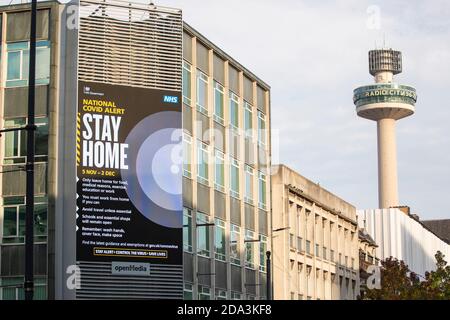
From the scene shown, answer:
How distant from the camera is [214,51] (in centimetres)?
6025

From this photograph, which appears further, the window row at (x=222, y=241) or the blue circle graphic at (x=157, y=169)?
the window row at (x=222, y=241)

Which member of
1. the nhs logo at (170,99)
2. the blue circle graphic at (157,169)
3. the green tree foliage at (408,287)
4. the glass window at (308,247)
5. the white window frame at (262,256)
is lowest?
the green tree foliage at (408,287)

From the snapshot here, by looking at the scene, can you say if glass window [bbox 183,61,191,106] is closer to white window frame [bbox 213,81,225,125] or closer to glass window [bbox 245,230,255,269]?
white window frame [bbox 213,81,225,125]

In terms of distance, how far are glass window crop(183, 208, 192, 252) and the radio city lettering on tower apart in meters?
4.70

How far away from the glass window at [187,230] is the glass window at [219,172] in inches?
205

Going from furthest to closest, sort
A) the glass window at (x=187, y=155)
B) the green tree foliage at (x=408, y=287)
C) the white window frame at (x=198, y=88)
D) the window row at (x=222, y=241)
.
A: the green tree foliage at (x=408, y=287), the white window frame at (x=198, y=88), the glass window at (x=187, y=155), the window row at (x=222, y=241)

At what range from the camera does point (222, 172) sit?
198ft

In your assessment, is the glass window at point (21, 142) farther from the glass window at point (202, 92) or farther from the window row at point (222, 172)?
the glass window at point (202, 92)

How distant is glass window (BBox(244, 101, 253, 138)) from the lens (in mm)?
65375

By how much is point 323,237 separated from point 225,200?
25124mm

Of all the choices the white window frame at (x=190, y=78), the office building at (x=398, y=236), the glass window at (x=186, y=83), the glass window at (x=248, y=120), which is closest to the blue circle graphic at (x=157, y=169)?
the white window frame at (x=190, y=78)

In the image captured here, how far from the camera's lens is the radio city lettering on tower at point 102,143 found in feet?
164

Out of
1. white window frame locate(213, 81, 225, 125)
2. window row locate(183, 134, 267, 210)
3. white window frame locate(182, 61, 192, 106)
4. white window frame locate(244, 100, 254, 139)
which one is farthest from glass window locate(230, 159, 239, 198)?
white window frame locate(182, 61, 192, 106)
